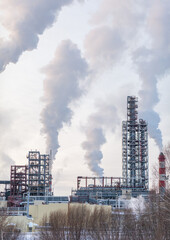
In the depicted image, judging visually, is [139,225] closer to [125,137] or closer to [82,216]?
[82,216]

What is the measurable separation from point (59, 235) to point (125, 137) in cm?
8119

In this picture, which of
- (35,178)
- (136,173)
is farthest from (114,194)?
(35,178)

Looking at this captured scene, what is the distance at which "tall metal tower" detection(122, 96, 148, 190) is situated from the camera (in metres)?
123

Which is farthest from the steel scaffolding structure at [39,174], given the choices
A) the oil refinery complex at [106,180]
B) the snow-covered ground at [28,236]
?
the snow-covered ground at [28,236]

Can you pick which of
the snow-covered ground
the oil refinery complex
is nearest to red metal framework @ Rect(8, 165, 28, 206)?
the oil refinery complex

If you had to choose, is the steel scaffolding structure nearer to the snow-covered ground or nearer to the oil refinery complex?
the oil refinery complex

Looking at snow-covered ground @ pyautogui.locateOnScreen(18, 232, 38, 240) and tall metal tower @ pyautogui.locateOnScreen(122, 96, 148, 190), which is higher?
tall metal tower @ pyautogui.locateOnScreen(122, 96, 148, 190)

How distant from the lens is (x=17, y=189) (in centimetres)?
11012

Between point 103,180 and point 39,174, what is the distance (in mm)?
16088

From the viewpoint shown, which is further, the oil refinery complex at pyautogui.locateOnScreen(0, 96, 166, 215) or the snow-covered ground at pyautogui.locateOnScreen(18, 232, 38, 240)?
the oil refinery complex at pyautogui.locateOnScreen(0, 96, 166, 215)

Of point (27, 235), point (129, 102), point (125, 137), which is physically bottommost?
point (27, 235)

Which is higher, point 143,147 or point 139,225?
point 143,147

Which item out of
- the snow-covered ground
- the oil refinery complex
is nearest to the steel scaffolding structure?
the oil refinery complex

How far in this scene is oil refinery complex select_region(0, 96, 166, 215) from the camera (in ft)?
344
